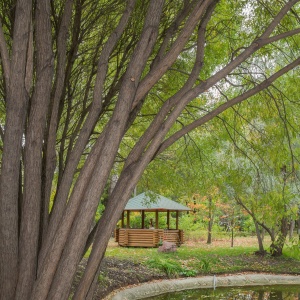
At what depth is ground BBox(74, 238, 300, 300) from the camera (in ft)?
33.2

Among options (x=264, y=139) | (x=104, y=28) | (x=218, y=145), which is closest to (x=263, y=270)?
(x=218, y=145)

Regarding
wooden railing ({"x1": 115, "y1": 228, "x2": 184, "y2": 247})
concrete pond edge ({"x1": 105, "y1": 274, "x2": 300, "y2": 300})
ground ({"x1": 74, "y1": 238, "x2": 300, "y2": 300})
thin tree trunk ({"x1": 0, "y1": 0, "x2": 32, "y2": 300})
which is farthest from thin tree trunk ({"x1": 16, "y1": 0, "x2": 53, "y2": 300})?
wooden railing ({"x1": 115, "y1": 228, "x2": 184, "y2": 247})

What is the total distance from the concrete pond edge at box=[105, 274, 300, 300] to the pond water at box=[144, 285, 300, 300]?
261 mm

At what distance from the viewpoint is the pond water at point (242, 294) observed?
1043cm

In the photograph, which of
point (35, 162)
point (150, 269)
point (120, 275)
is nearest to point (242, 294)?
point (150, 269)

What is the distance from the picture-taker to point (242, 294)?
35.7 feet

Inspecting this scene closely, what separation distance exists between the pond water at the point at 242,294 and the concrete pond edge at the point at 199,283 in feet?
0.86

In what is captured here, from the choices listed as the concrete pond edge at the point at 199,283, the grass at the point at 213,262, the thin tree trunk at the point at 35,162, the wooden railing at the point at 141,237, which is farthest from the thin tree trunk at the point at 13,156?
the wooden railing at the point at 141,237

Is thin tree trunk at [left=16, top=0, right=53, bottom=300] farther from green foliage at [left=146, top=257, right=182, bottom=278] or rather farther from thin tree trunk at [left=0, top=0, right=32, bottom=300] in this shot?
green foliage at [left=146, top=257, right=182, bottom=278]

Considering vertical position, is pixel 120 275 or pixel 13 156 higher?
pixel 13 156

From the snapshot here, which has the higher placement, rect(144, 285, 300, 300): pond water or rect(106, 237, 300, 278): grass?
rect(106, 237, 300, 278): grass

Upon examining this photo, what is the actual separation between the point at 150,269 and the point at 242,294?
2569 mm

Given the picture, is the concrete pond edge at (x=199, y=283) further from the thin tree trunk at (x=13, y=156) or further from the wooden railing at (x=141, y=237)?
the wooden railing at (x=141, y=237)

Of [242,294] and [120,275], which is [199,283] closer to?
[242,294]
